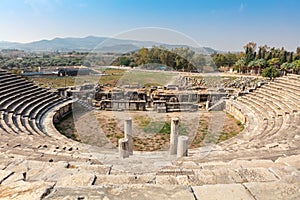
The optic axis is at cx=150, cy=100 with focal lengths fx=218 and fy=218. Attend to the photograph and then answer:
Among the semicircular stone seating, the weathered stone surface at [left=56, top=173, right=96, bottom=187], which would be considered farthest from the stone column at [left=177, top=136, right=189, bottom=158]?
the weathered stone surface at [left=56, top=173, right=96, bottom=187]

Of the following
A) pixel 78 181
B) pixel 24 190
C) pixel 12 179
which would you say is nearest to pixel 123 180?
pixel 78 181

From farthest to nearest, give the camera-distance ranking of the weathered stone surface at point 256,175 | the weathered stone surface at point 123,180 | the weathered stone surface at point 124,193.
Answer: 1. the weathered stone surface at point 256,175
2. the weathered stone surface at point 123,180
3. the weathered stone surface at point 124,193

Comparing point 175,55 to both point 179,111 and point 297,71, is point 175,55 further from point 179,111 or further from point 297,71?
point 179,111

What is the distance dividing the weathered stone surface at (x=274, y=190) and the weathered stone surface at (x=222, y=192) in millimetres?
102

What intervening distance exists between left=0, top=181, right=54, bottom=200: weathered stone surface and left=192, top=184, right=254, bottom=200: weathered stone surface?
1.75 metres

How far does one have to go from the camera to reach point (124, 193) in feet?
7.95

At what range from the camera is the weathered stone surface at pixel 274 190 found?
242 centimetres

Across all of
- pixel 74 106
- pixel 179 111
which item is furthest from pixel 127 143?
pixel 74 106

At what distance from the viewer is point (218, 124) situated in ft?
49.9

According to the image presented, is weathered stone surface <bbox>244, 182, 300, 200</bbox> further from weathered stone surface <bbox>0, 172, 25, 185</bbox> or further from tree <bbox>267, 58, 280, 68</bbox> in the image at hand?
tree <bbox>267, 58, 280, 68</bbox>

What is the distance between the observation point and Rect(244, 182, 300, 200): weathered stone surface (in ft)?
7.95

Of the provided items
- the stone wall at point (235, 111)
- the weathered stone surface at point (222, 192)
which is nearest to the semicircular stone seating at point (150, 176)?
the weathered stone surface at point (222, 192)

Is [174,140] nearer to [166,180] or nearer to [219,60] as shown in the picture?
[166,180]

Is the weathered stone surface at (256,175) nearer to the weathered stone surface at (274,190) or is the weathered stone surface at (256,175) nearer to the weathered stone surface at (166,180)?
the weathered stone surface at (274,190)
